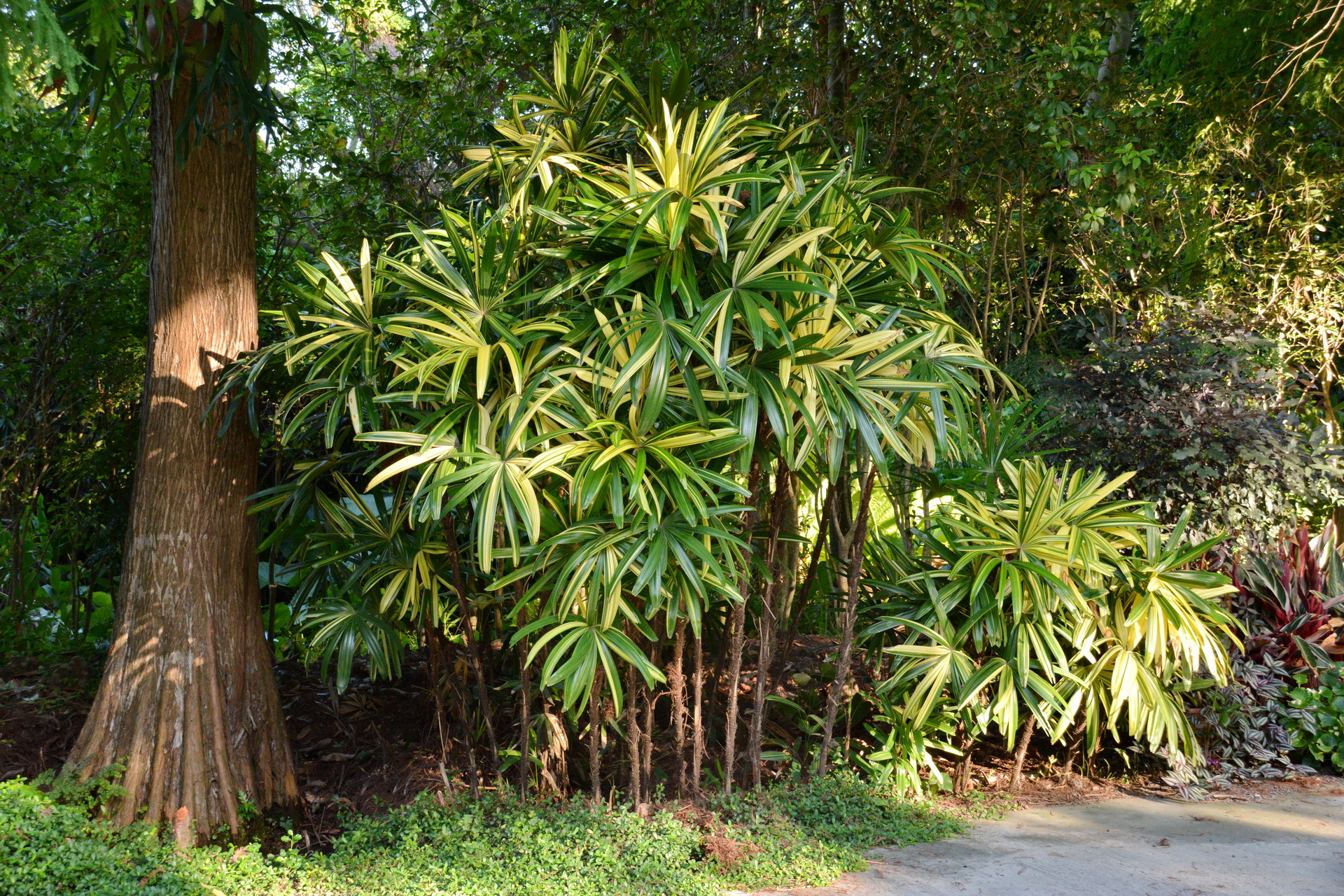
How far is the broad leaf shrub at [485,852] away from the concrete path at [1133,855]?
165mm

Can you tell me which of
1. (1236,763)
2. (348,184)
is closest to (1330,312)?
(1236,763)

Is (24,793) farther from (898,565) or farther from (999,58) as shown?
(999,58)

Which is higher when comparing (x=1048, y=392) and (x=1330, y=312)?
(x=1330, y=312)

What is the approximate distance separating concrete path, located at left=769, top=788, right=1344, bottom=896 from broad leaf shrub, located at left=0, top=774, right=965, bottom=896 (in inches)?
6.5

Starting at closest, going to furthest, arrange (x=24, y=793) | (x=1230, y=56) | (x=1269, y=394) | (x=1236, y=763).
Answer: (x=24, y=793) → (x=1236, y=763) → (x=1269, y=394) → (x=1230, y=56)

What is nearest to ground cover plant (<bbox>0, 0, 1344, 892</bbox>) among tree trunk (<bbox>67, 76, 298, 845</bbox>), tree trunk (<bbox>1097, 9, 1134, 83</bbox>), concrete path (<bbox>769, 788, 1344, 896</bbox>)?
tree trunk (<bbox>67, 76, 298, 845</bbox>)

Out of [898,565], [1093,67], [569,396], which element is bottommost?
[898,565]

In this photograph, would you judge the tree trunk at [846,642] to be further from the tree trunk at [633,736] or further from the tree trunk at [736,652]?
the tree trunk at [633,736]

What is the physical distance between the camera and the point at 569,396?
2662mm

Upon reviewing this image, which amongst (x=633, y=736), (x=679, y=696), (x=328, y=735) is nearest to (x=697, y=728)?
(x=679, y=696)

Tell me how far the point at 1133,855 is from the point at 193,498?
3452mm

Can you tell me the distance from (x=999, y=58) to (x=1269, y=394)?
2113 millimetres

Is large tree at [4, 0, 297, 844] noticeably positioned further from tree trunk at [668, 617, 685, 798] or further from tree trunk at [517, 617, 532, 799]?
tree trunk at [668, 617, 685, 798]

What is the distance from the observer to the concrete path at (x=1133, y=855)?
2.73m
